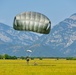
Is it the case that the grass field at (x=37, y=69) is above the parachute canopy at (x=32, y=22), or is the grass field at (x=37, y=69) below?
below

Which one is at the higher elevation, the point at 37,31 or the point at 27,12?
the point at 27,12

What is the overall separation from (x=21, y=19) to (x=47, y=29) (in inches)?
155

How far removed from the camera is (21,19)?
150 feet

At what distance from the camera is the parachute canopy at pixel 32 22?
45312 millimetres

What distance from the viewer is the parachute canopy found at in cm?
4531

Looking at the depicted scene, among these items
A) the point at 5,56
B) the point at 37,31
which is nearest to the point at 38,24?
the point at 37,31

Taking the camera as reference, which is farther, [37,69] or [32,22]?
[37,69]

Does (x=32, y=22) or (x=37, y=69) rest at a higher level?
(x=32, y=22)

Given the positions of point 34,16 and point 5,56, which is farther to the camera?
point 5,56

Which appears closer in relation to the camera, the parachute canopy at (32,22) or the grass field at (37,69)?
the grass field at (37,69)

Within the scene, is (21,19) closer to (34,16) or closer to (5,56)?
(34,16)

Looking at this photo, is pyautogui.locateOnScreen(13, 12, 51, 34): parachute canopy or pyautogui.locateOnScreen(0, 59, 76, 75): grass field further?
pyautogui.locateOnScreen(13, 12, 51, 34): parachute canopy

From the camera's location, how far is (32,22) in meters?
45.3

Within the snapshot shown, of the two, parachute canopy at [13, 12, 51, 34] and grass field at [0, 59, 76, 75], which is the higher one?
parachute canopy at [13, 12, 51, 34]
